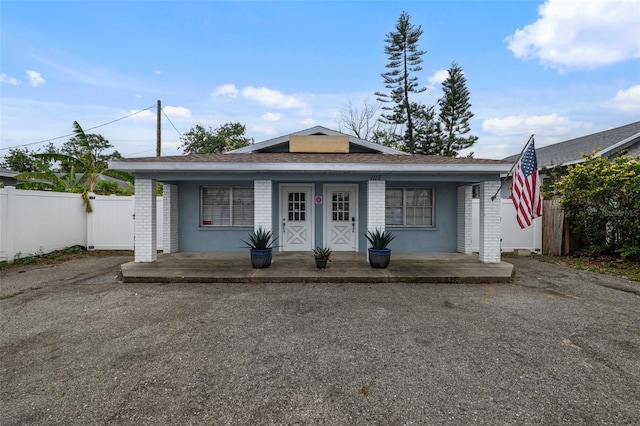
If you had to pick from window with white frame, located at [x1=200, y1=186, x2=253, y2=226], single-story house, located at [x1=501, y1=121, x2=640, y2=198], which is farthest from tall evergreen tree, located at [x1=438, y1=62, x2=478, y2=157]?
window with white frame, located at [x1=200, y1=186, x2=253, y2=226]

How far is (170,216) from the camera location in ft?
29.3

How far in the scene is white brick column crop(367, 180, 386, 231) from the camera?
7.75 meters

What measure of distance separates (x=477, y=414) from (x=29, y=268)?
991 centimetres

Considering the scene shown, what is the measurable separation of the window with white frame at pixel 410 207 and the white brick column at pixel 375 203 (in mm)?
1886

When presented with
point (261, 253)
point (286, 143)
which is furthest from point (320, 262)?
point (286, 143)

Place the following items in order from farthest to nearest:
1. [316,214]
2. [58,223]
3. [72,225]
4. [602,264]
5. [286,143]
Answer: [286,143]
[72,225]
[316,214]
[58,223]
[602,264]

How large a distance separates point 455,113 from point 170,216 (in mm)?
22228

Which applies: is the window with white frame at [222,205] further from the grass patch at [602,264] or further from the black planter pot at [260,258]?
the grass patch at [602,264]

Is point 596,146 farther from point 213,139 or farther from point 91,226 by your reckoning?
point 213,139

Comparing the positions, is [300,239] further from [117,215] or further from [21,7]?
[21,7]

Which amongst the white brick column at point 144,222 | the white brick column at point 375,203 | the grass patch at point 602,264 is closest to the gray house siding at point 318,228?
the white brick column at point 375,203

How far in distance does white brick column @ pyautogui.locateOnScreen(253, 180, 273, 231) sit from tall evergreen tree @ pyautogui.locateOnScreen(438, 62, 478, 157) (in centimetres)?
2030

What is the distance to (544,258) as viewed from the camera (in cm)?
932

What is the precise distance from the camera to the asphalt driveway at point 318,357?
92.0 inches
